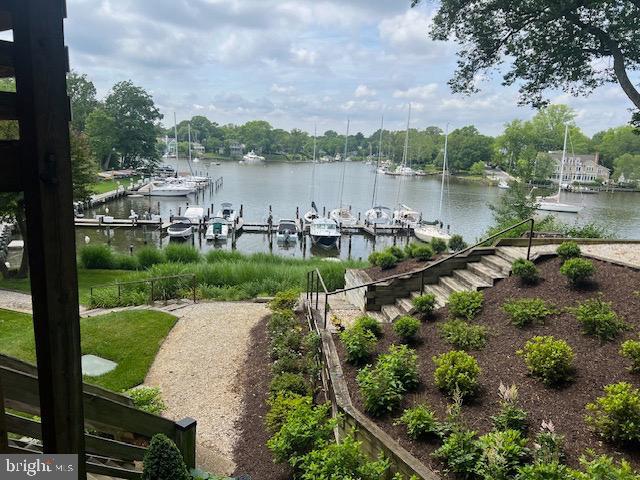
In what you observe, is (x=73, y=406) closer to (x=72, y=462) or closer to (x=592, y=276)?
(x=72, y=462)

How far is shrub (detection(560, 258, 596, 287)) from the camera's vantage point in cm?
712

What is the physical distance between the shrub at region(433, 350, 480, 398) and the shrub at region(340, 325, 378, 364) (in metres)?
1.33

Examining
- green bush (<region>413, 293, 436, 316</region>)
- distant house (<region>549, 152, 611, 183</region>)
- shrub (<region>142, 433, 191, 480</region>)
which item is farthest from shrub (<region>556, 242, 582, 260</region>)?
distant house (<region>549, 152, 611, 183</region>)

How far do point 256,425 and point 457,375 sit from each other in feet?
10.2

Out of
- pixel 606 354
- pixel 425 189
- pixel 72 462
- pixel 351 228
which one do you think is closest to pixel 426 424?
pixel 606 354

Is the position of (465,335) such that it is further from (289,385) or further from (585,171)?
(585,171)

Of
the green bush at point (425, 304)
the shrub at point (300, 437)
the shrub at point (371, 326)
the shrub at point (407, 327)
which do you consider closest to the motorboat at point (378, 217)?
the green bush at point (425, 304)

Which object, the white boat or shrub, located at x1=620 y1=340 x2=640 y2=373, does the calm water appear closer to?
shrub, located at x1=620 y1=340 x2=640 y2=373

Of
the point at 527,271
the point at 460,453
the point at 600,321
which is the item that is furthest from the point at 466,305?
the point at 460,453

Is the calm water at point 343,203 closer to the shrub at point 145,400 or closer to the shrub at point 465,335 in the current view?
the shrub at point 465,335

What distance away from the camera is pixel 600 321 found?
19.1 feet

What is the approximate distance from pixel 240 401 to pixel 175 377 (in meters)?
1.71

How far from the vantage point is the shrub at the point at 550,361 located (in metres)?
5.10

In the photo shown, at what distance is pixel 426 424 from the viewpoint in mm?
4617
